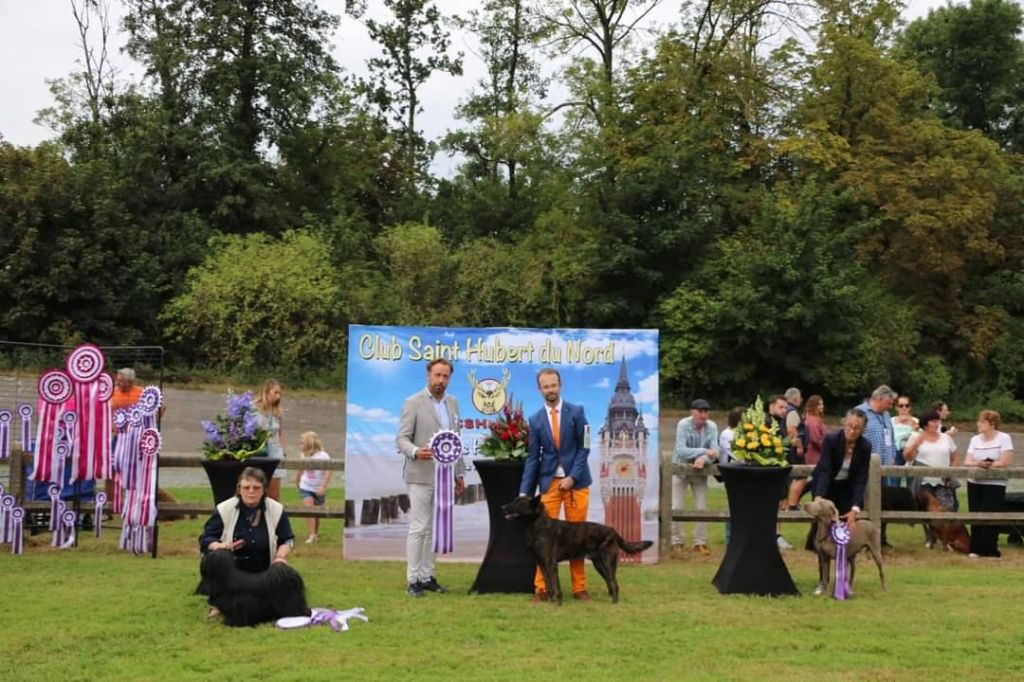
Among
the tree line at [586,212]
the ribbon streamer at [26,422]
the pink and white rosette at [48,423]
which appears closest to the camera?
the pink and white rosette at [48,423]

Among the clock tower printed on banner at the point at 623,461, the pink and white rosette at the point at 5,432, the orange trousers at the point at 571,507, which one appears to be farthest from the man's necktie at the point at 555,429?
the pink and white rosette at the point at 5,432

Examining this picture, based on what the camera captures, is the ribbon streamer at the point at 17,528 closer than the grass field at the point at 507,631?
No

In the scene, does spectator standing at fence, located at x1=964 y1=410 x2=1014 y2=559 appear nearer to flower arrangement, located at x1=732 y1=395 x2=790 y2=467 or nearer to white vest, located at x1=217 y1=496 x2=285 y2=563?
flower arrangement, located at x1=732 y1=395 x2=790 y2=467

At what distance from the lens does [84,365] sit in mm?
11039

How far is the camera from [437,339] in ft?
36.9

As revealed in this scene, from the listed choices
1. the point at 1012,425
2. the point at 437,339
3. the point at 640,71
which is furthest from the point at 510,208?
the point at 437,339

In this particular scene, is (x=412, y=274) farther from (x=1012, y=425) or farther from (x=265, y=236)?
(x=1012, y=425)

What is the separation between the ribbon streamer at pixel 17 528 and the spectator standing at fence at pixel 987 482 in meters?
9.75

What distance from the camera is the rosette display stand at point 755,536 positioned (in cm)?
920

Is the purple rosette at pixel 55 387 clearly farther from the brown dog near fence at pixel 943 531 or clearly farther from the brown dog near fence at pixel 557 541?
the brown dog near fence at pixel 943 531

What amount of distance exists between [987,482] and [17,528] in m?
10.1

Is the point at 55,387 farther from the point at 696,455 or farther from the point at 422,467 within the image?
the point at 696,455

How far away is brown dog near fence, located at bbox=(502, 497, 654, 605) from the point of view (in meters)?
8.58

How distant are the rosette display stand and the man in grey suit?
7.96 ft
